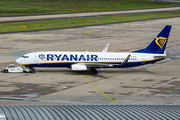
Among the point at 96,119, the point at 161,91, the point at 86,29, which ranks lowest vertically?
the point at 161,91

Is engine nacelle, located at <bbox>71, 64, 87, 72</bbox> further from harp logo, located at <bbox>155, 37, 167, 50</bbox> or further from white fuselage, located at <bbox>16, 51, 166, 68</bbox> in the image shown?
harp logo, located at <bbox>155, 37, 167, 50</bbox>

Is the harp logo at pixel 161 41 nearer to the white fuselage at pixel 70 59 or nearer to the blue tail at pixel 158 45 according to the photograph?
the blue tail at pixel 158 45

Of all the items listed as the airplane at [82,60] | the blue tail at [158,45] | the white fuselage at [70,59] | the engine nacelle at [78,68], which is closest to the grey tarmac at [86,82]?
the engine nacelle at [78,68]

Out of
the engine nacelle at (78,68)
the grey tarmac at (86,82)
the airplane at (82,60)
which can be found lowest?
the grey tarmac at (86,82)

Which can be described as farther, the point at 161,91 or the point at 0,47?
the point at 0,47

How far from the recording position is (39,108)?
2286cm

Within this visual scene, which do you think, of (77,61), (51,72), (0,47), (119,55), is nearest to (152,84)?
(119,55)

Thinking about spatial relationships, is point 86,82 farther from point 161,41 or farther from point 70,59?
point 161,41

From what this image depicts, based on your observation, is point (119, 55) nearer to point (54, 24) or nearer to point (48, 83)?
point (48, 83)

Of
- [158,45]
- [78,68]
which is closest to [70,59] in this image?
[78,68]

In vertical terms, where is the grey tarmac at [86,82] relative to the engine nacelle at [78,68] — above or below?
below

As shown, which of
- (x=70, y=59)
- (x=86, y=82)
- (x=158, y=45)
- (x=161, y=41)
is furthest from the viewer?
(x=161, y=41)

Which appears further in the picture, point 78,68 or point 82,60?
point 82,60

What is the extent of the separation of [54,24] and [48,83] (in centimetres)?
9394
